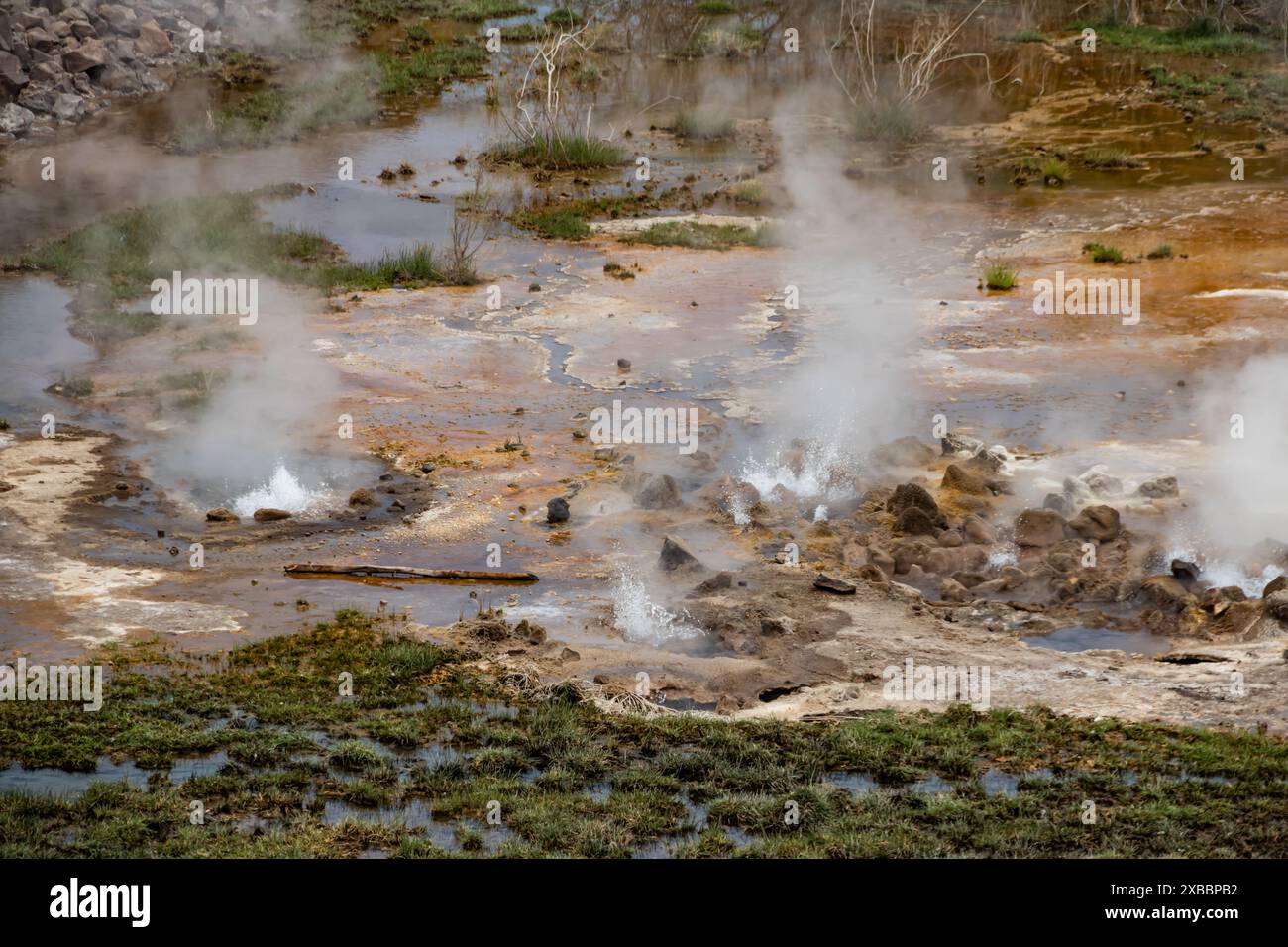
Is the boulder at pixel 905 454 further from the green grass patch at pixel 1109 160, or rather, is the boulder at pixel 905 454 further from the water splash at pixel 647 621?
the green grass patch at pixel 1109 160

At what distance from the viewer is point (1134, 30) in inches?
1334

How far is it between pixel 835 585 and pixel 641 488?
2.35m

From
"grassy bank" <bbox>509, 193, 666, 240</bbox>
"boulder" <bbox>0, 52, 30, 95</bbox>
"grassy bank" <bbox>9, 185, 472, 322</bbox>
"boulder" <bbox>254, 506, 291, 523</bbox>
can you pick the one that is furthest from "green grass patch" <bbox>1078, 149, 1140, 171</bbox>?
"boulder" <bbox>0, 52, 30, 95</bbox>

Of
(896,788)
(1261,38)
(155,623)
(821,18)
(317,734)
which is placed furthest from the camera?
(821,18)

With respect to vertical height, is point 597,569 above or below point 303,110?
below

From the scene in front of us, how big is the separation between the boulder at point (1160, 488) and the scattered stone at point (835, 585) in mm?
2889

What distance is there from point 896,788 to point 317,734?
319 centimetres

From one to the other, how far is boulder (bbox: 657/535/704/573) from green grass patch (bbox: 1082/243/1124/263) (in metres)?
10.5

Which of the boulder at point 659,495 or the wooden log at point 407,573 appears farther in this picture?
the boulder at point 659,495

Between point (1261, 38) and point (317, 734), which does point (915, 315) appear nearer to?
point (317, 734)

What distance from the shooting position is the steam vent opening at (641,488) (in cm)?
738

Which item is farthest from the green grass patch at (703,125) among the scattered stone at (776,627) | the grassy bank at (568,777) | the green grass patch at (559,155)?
the grassy bank at (568,777)

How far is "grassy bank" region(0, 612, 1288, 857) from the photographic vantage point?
22.5 ft
